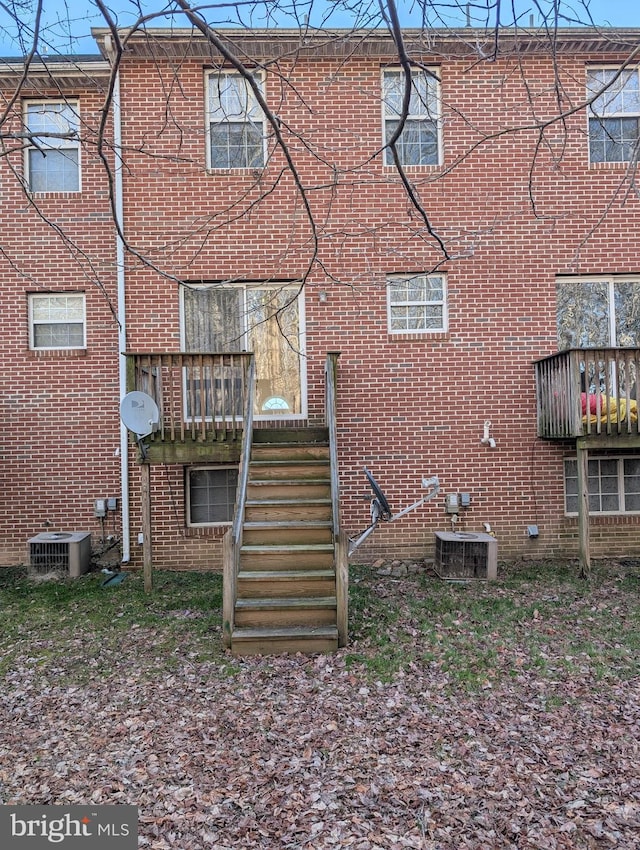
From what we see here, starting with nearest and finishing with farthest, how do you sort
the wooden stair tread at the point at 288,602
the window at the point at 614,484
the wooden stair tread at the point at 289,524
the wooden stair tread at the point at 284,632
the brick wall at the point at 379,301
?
1. the wooden stair tread at the point at 284,632
2. the wooden stair tread at the point at 288,602
3. the wooden stair tread at the point at 289,524
4. the brick wall at the point at 379,301
5. the window at the point at 614,484

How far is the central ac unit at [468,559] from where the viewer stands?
7492mm

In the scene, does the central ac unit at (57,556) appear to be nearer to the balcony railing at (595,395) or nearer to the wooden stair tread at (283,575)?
the wooden stair tread at (283,575)

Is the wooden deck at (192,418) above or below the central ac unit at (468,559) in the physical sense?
above

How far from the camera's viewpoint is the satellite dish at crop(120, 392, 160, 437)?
6.93 meters

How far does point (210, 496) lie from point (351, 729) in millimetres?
4975

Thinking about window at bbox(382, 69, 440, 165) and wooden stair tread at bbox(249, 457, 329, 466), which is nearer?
wooden stair tread at bbox(249, 457, 329, 466)

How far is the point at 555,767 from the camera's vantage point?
346cm

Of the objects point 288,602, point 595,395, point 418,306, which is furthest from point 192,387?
point 595,395

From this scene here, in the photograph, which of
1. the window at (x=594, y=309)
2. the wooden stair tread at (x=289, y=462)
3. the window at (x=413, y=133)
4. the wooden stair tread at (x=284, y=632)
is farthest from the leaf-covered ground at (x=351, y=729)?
the window at (x=413, y=133)

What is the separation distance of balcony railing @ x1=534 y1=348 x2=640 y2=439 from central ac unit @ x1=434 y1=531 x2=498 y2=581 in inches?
70.2

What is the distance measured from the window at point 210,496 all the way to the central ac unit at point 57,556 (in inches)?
61.8

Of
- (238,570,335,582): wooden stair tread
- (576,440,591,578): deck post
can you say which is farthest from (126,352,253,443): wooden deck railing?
(576,440,591,578): deck post

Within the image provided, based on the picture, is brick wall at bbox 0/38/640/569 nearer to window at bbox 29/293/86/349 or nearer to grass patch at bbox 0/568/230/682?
window at bbox 29/293/86/349

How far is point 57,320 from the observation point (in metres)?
8.48
